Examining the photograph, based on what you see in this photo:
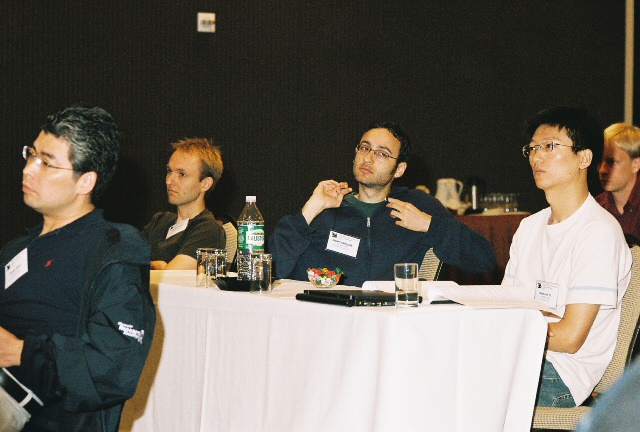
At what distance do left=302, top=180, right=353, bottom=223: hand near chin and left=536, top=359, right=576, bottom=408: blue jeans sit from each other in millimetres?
1169

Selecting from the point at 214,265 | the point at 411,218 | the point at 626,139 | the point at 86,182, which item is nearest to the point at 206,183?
the point at 411,218

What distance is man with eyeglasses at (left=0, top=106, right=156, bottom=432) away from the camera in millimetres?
1603

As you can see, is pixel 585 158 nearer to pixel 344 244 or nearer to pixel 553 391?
pixel 553 391

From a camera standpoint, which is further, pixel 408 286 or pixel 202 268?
pixel 202 268

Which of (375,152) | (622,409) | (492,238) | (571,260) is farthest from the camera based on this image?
(492,238)

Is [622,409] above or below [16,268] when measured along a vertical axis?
above

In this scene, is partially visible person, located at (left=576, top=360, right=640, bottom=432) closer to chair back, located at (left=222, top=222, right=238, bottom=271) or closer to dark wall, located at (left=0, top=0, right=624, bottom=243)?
chair back, located at (left=222, top=222, right=238, bottom=271)

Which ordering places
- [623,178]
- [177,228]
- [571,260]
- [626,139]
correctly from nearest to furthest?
[571,260], [177,228], [623,178], [626,139]

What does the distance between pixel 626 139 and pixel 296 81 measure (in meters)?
2.40

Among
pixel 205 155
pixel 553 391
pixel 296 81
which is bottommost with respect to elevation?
pixel 553 391

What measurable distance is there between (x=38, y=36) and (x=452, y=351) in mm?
4111

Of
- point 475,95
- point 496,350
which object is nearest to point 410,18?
point 475,95

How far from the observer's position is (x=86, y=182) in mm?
1794

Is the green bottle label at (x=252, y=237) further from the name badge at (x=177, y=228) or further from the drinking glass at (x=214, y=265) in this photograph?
the name badge at (x=177, y=228)
